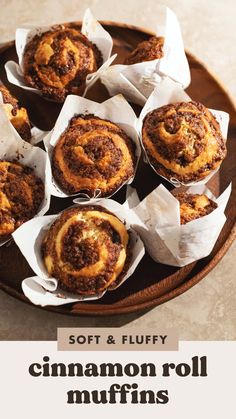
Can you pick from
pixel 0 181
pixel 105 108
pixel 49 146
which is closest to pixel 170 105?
pixel 105 108

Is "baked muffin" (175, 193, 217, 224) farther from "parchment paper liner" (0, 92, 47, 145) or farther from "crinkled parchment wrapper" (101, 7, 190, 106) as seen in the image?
Answer: "parchment paper liner" (0, 92, 47, 145)

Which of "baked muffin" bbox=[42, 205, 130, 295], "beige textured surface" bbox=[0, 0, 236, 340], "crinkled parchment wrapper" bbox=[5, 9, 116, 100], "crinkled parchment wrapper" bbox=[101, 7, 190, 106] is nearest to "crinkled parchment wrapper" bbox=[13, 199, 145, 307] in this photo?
"baked muffin" bbox=[42, 205, 130, 295]

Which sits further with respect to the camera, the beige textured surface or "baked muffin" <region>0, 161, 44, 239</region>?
the beige textured surface

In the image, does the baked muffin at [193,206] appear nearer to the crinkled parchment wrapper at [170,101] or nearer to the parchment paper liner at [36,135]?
the crinkled parchment wrapper at [170,101]

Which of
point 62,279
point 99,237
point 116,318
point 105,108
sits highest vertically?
point 105,108

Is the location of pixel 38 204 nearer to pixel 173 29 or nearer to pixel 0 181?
pixel 0 181

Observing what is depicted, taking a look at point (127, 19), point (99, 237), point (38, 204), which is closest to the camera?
point (99, 237)

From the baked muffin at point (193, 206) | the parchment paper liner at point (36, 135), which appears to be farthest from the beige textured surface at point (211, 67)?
the parchment paper liner at point (36, 135)
